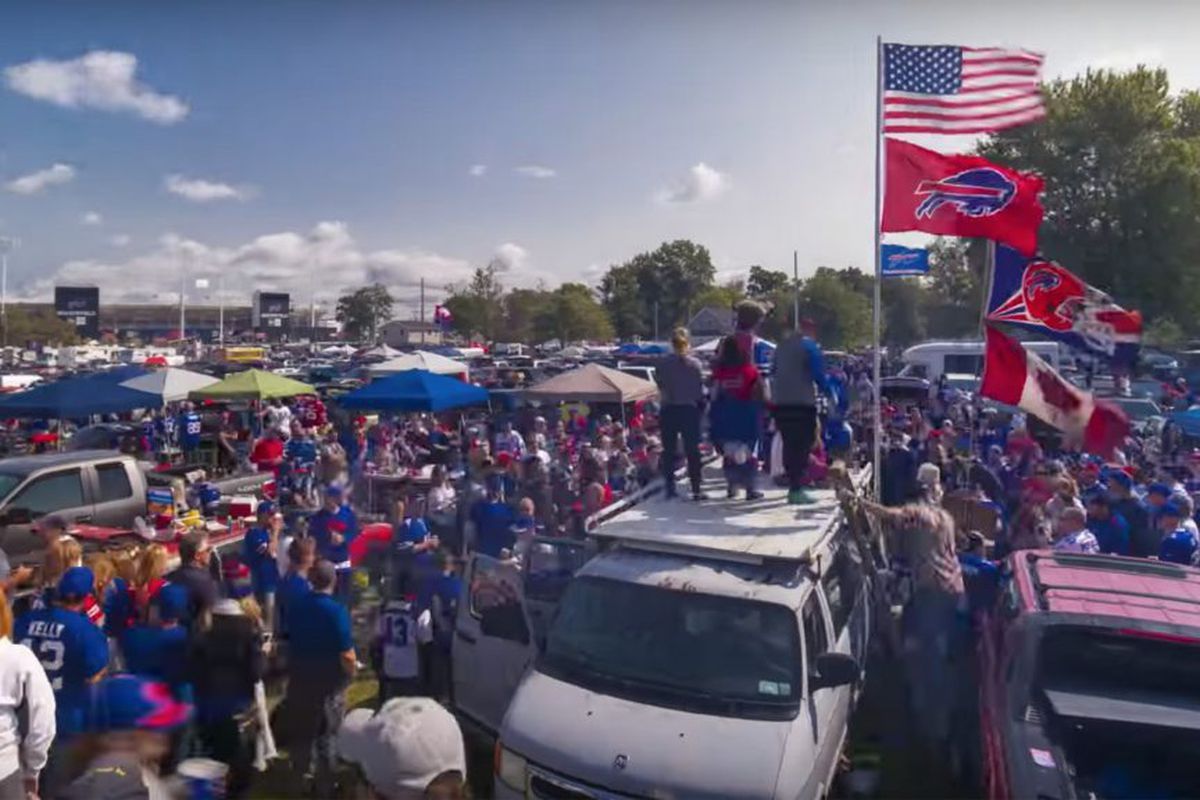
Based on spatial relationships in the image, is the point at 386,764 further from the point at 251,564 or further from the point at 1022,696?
the point at 251,564

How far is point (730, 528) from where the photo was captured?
246 inches

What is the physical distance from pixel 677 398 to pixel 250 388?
1351 centimetres

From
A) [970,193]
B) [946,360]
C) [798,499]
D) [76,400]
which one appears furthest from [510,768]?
[946,360]

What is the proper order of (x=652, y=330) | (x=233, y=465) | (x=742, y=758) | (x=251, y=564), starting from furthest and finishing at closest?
(x=652, y=330) < (x=233, y=465) < (x=251, y=564) < (x=742, y=758)

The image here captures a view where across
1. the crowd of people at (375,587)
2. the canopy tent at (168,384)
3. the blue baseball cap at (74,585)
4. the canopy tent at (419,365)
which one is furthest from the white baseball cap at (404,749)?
the canopy tent at (419,365)

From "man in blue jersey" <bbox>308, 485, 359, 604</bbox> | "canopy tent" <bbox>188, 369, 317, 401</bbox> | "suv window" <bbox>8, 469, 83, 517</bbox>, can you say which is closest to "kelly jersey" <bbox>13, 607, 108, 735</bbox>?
"man in blue jersey" <bbox>308, 485, 359, 604</bbox>

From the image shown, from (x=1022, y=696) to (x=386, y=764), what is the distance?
3.93 metres

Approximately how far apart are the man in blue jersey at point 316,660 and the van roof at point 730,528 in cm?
174

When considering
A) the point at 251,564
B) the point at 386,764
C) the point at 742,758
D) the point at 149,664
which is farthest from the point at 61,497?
the point at 386,764

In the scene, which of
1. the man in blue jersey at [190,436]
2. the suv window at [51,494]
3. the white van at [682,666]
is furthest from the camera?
the man in blue jersey at [190,436]

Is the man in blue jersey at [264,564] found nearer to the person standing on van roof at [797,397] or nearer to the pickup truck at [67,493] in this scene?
the pickup truck at [67,493]

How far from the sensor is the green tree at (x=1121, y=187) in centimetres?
4081

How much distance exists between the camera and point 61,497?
1073 centimetres

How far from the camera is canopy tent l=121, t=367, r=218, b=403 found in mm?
17406
